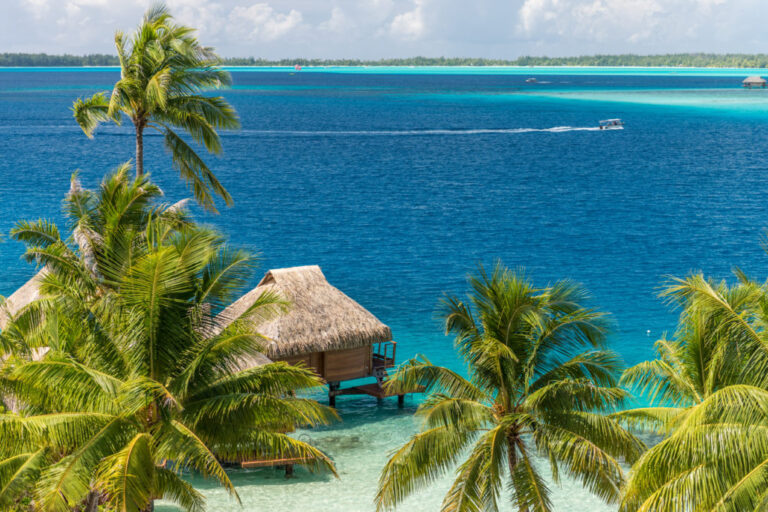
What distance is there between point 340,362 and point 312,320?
1.59m

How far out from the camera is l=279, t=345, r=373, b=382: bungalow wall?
2492 centimetres

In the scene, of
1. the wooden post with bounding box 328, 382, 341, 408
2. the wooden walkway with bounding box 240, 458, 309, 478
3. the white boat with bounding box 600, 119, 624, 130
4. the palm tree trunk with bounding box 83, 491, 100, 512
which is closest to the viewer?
the palm tree trunk with bounding box 83, 491, 100, 512

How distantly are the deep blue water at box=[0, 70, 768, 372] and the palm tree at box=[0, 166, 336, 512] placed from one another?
17.1m

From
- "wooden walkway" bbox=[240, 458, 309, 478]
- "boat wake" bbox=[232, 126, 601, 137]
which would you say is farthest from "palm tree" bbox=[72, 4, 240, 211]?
"boat wake" bbox=[232, 126, 601, 137]

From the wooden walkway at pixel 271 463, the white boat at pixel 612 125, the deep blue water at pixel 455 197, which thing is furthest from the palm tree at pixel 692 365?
the white boat at pixel 612 125

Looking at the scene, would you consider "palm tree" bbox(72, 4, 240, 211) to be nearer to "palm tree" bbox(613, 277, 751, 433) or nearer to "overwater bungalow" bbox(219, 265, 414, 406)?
"overwater bungalow" bbox(219, 265, 414, 406)

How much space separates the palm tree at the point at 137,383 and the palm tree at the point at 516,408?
2042 mm

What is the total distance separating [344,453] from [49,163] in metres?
61.5

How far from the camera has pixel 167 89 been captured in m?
22.4

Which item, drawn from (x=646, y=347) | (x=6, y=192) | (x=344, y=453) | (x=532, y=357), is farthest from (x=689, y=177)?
(x=532, y=357)

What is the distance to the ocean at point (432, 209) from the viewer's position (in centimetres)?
2669

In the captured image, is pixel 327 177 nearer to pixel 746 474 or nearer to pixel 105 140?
pixel 105 140

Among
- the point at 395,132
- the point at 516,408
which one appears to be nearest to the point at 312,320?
the point at 516,408

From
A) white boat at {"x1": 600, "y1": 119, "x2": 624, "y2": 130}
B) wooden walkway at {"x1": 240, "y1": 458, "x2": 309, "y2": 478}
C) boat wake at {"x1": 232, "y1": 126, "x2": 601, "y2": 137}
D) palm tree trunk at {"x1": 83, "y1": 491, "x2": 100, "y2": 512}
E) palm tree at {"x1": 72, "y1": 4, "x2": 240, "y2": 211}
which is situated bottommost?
wooden walkway at {"x1": 240, "y1": 458, "x2": 309, "y2": 478}
